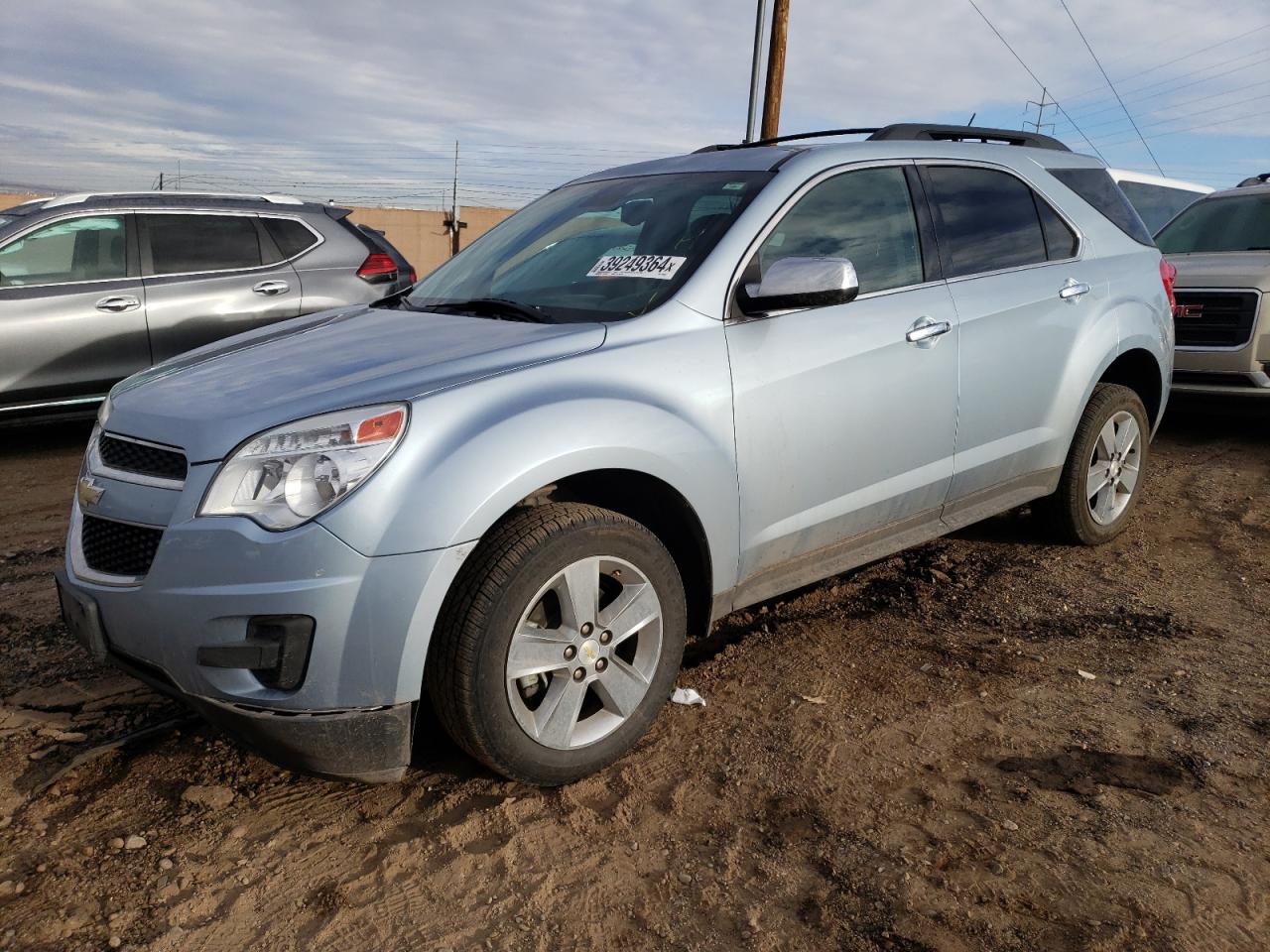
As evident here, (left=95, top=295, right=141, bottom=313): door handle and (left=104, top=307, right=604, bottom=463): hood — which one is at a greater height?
(left=104, top=307, right=604, bottom=463): hood

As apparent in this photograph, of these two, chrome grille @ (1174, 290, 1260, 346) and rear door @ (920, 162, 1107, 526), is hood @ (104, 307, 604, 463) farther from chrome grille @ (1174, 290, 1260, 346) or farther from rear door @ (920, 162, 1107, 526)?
chrome grille @ (1174, 290, 1260, 346)

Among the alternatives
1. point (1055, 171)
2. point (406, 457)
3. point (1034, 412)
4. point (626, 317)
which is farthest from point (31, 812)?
point (1055, 171)

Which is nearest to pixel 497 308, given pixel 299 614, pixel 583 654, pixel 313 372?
pixel 313 372

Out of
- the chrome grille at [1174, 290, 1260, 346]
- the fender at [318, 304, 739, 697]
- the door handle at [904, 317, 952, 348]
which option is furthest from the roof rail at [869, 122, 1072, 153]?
the chrome grille at [1174, 290, 1260, 346]

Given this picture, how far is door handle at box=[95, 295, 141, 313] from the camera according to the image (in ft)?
21.9

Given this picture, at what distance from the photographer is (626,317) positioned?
302 centimetres

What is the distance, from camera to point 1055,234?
435cm

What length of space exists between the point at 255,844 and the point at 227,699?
0.43m

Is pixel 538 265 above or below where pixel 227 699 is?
above

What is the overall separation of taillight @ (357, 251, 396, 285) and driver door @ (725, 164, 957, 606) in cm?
492

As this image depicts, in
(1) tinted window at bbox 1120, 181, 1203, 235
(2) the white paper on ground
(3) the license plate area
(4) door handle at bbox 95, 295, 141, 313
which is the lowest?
(2) the white paper on ground

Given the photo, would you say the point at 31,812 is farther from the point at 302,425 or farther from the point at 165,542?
the point at 302,425

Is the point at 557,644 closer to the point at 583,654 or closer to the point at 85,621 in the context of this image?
the point at 583,654

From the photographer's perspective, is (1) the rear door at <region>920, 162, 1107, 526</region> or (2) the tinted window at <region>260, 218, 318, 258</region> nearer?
(1) the rear door at <region>920, 162, 1107, 526</region>
